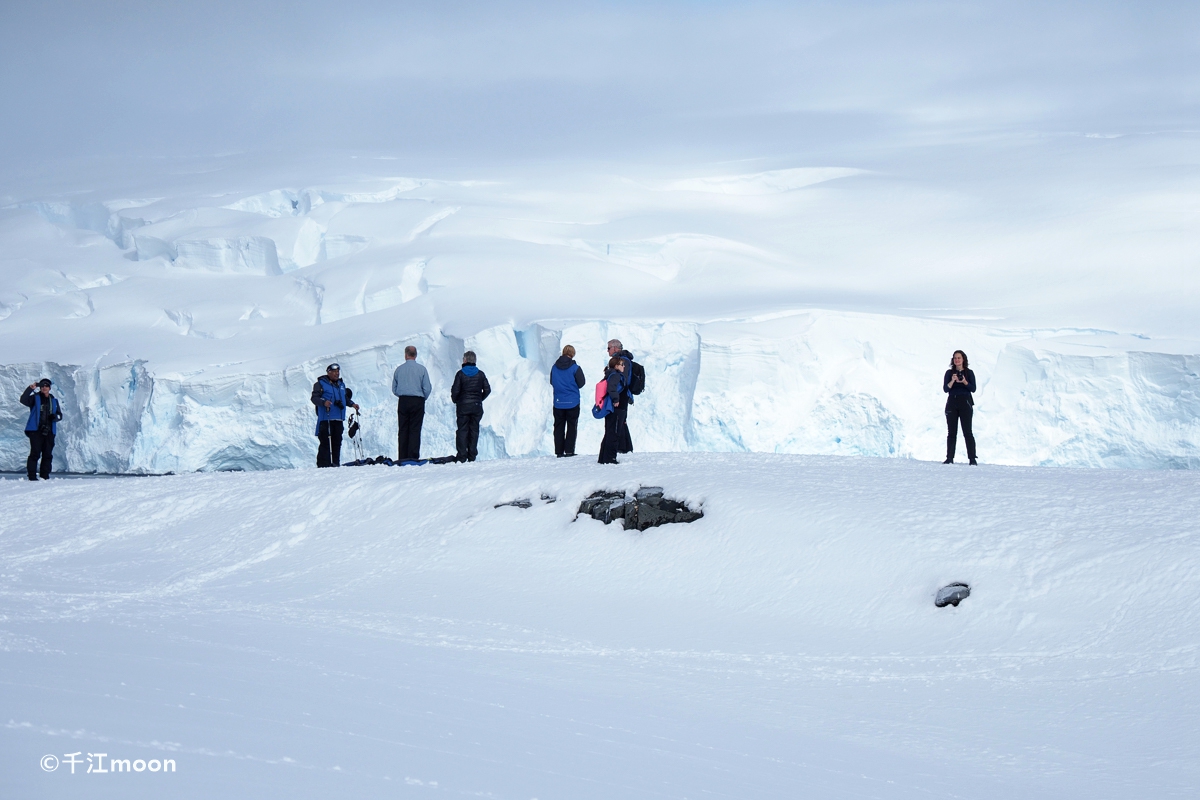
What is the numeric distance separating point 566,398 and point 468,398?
42.7 inches

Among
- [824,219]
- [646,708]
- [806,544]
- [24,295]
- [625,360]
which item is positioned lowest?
[646,708]

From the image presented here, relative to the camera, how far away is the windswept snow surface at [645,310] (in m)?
16.7

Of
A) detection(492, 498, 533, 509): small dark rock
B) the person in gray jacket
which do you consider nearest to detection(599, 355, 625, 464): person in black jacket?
detection(492, 498, 533, 509): small dark rock

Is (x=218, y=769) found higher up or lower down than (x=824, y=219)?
lower down

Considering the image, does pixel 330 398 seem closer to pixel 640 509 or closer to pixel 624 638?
pixel 640 509

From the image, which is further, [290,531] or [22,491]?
[22,491]

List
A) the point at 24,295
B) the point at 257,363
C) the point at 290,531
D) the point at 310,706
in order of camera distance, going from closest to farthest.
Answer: the point at 310,706, the point at 290,531, the point at 257,363, the point at 24,295

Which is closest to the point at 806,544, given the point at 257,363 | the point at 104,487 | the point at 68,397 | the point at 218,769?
the point at 218,769

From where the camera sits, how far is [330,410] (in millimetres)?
11266

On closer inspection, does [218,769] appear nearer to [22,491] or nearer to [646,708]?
[646,708]

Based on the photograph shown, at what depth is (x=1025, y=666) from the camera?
543cm

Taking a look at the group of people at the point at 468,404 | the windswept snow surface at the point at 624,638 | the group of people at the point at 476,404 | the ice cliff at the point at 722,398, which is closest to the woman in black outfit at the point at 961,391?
the group of people at the point at 476,404

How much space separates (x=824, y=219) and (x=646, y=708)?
23.9m

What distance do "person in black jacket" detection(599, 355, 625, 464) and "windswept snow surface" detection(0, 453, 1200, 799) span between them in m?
0.31
